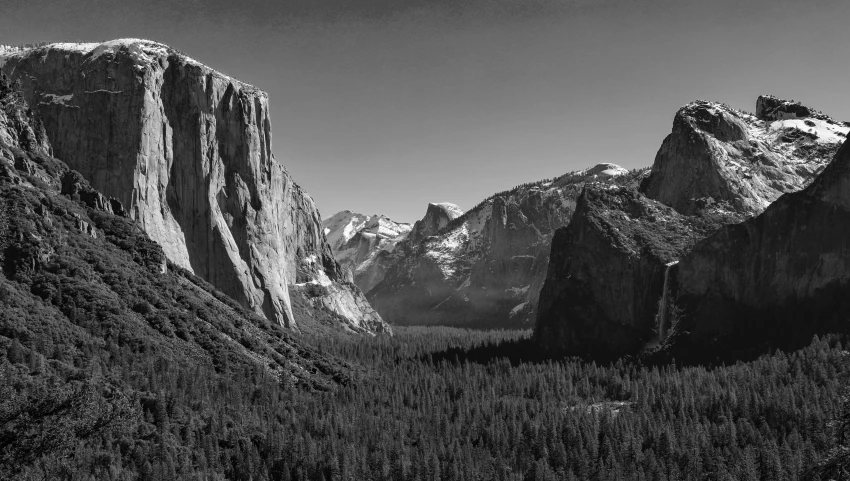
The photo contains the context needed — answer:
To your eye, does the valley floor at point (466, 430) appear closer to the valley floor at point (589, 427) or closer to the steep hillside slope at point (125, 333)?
the valley floor at point (589, 427)

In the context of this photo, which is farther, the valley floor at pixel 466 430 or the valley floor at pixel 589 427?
the valley floor at pixel 589 427

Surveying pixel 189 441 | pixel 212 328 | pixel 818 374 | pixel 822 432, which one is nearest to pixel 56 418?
pixel 189 441

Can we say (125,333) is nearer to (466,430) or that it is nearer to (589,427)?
(466,430)

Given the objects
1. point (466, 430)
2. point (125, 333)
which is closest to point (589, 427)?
point (466, 430)

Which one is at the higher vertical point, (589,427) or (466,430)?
(466,430)

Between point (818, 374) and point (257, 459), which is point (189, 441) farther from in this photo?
point (818, 374)

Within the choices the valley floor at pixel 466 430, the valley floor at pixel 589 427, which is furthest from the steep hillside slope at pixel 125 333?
the valley floor at pixel 589 427

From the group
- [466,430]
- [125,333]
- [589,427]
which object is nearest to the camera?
[125,333]

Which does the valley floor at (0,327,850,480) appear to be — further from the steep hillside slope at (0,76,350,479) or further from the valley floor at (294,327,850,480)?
the steep hillside slope at (0,76,350,479)
